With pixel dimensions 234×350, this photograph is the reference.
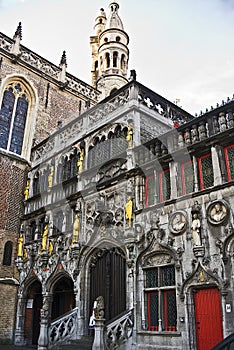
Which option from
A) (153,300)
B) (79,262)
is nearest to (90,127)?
(79,262)

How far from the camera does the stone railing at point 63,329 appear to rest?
1301cm

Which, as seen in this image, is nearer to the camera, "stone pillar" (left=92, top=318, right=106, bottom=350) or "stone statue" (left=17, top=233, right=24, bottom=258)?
"stone pillar" (left=92, top=318, right=106, bottom=350)

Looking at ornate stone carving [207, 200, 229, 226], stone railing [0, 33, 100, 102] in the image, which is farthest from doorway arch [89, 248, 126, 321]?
stone railing [0, 33, 100, 102]

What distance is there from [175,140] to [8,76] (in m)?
14.0

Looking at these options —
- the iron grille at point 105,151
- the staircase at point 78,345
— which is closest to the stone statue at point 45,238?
the iron grille at point 105,151

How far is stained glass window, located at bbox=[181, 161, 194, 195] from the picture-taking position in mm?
12045

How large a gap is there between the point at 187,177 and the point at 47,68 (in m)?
16.8

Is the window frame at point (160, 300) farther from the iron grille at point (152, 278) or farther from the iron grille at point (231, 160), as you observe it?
the iron grille at point (231, 160)

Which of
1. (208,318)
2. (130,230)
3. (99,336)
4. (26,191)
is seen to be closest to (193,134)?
(130,230)

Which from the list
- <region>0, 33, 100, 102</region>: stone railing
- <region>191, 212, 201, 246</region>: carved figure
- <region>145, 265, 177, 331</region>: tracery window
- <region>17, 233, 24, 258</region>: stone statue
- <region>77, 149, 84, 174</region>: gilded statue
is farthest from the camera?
<region>0, 33, 100, 102</region>: stone railing

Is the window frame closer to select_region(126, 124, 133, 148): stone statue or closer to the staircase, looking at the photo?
the staircase

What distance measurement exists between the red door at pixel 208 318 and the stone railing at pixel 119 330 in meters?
2.40

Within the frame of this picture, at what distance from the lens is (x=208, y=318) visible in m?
10.2

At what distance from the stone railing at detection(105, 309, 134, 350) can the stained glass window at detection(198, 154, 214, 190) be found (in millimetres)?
4969
